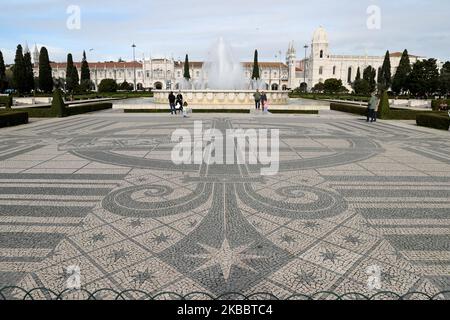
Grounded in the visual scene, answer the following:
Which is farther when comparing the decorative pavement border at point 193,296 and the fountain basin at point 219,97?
the fountain basin at point 219,97

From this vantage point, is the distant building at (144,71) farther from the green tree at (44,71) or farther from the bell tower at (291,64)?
the green tree at (44,71)

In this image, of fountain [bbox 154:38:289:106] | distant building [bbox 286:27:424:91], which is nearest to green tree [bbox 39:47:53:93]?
fountain [bbox 154:38:289:106]

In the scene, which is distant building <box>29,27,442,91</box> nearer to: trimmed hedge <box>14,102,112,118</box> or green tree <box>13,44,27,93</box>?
green tree <box>13,44,27,93</box>

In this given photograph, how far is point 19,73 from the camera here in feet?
154

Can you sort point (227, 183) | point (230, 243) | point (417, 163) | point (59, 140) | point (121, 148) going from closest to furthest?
point (230, 243), point (227, 183), point (417, 163), point (121, 148), point (59, 140)

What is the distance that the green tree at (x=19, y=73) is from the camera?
4684 cm

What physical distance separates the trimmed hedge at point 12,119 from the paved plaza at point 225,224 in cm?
734

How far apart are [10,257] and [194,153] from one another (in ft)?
18.8

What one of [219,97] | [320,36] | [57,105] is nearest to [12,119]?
[57,105]

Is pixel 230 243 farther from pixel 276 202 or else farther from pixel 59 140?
pixel 59 140

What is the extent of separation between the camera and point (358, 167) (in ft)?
25.5

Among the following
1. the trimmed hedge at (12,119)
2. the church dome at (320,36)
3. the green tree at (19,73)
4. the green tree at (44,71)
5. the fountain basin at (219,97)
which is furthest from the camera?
the church dome at (320,36)

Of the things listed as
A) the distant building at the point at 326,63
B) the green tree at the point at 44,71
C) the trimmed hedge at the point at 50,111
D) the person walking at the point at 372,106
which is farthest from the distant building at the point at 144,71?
the person walking at the point at 372,106
